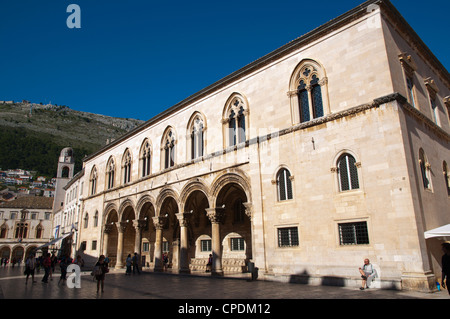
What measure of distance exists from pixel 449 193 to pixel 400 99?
688cm

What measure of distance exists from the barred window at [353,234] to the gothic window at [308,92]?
5458 mm

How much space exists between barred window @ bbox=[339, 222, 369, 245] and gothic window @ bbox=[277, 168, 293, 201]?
3.12 metres

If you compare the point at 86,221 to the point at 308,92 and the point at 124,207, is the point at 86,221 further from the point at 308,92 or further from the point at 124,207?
the point at 308,92

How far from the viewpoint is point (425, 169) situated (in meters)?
14.6

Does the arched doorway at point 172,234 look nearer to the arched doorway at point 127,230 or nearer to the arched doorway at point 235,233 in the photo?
the arched doorway at point 127,230

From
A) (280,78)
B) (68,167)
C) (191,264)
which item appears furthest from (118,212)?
(68,167)

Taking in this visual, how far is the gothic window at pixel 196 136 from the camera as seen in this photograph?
2264 centimetres

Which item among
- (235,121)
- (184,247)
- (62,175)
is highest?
(62,175)

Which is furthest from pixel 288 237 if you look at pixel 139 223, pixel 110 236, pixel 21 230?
pixel 21 230

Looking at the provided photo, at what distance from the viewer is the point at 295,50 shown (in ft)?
57.1

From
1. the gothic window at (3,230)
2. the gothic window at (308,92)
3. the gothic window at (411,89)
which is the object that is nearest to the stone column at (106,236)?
the gothic window at (308,92)

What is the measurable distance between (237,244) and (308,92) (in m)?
11.4
